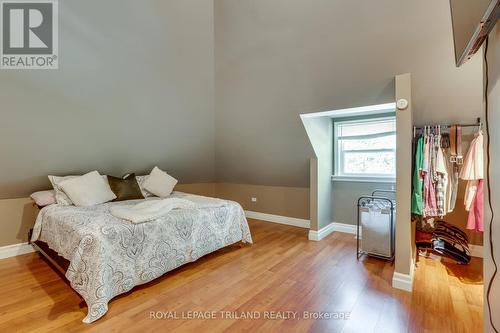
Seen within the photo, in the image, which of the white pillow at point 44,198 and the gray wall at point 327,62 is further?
the white pillow at point 44,198

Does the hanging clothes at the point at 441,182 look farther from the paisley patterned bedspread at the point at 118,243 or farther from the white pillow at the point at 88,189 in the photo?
the white pillow at the point at 88,189

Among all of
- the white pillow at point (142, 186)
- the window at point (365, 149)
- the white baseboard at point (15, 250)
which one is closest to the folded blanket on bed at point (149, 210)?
the white pillow at point (142, 186)

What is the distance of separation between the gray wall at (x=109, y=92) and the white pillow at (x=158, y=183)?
33cm

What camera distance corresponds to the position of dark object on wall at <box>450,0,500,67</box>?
0.77m

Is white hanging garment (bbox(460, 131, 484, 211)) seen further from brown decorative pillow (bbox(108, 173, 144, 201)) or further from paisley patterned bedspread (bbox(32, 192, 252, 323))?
brown decorative pillow (bbox(108, 173, 144, 201))

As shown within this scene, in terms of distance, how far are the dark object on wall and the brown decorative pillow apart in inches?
151

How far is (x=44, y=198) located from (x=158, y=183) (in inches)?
57.1

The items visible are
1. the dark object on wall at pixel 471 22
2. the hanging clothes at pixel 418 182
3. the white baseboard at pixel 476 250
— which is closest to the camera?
the dark object on wall at pixel 471 22

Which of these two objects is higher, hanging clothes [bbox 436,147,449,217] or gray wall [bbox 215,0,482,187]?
gray wall [bbox 215,0,482,187]

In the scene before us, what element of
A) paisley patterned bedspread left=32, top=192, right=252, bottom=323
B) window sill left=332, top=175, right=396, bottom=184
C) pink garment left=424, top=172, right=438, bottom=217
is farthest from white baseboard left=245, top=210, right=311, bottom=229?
pink garment left=424, top=172, right=438, bottom=217

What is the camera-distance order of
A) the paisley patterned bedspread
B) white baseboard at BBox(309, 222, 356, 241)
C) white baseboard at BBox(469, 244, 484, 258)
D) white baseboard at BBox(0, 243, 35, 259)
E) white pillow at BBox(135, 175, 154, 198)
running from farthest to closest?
white pillow at BBox(135, 175, 154, 198) → white baseboard at BBox(309, 222, 356, 241) → white baseboard at BBox(0, 243, 35, 259) → white baseboard at BBox(469, 244, 484, 258) → the paisley patterned bedspread

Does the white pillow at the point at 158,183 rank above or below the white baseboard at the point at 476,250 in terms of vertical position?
above

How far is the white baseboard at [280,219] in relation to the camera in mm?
4332

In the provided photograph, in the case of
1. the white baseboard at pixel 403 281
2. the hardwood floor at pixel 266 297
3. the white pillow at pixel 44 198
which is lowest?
the hardwood floor at pixel 266 297
